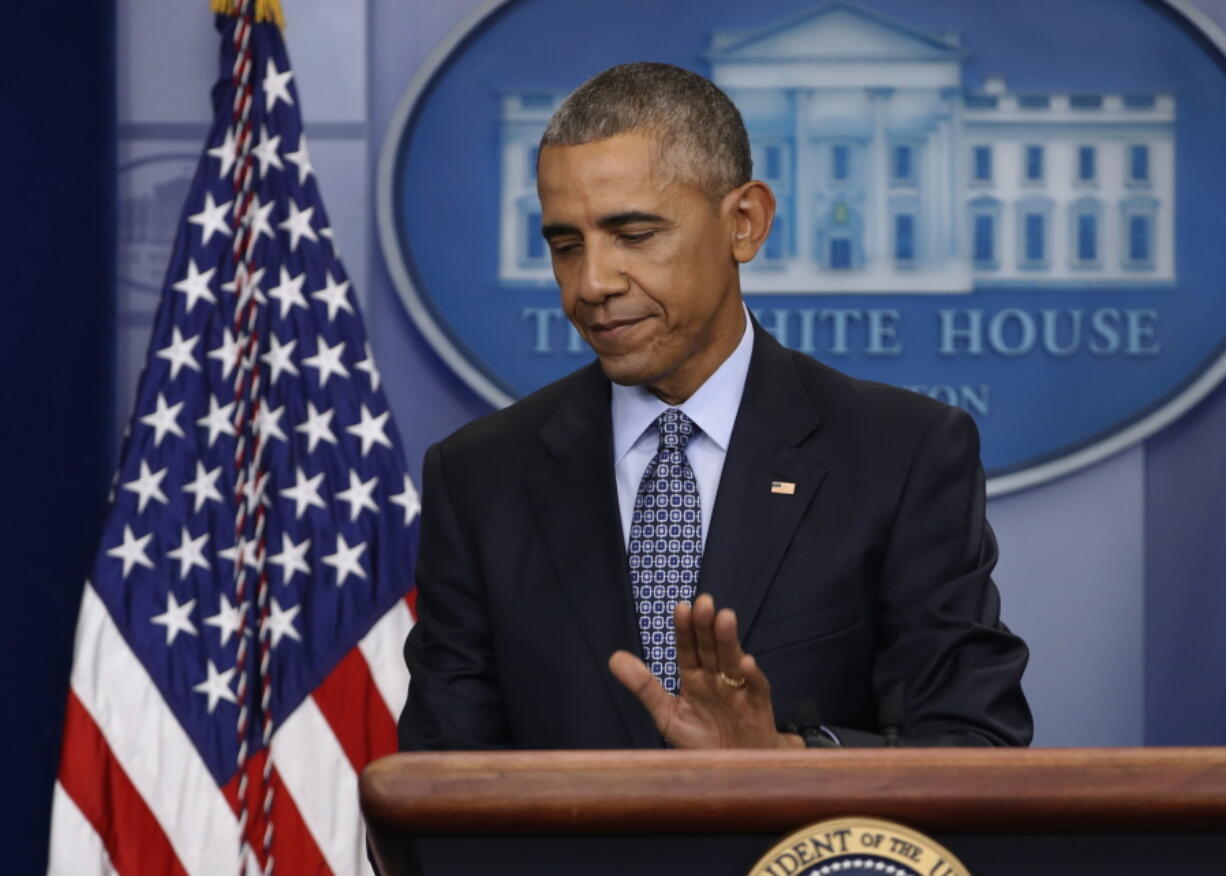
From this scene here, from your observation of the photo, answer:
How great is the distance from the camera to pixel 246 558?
2.55 m

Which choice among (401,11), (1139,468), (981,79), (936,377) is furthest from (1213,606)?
(401,11)

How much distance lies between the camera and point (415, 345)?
284cm

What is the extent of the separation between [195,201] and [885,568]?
5.48ft

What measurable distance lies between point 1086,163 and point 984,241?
24cm

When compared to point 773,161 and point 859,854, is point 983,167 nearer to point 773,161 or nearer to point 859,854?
point 773,161

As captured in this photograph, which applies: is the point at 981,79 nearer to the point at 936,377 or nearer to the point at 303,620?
the point at 936,377

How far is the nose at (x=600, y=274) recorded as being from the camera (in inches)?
52.7

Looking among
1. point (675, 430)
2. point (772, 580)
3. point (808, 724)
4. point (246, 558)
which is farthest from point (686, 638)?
point (246, 558)

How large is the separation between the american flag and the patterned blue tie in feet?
3.98

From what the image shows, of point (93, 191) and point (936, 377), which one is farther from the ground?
point (93, 191)

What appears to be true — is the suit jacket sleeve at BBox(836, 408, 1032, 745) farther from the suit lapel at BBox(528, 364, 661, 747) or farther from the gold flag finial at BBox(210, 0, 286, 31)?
the gold flag finial at BBox(210, 0, 286, 31)

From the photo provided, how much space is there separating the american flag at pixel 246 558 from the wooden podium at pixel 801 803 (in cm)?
183

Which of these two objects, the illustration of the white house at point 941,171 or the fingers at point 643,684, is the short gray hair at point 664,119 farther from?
the illustration of the white house at point 941,171

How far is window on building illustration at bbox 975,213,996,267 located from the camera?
2.76 meters
